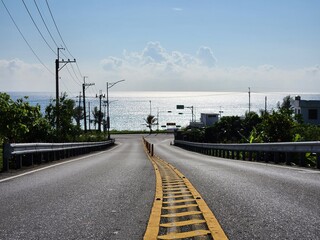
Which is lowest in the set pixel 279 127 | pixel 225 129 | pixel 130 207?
pixel 225 129

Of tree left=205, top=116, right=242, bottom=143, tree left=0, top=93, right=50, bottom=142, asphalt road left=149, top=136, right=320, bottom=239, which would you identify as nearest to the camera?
asphalt road left=149, top=136, right=320, bottom=239

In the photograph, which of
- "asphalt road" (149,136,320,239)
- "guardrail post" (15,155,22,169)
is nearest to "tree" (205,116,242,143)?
"guardrail post" (15,155,22,169)

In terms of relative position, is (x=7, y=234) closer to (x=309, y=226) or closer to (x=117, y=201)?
(x=117, y=201)

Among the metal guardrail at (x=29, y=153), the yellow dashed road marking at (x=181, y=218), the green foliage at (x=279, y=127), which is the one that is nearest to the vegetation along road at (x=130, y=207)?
the yellow dashed road marking at (x=181, y=218)

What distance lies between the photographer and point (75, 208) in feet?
21.6

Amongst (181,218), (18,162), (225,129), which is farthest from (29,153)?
(225,129)

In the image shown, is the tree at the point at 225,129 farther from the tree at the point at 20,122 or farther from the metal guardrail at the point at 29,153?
the metal guardrail at the point at 29,153

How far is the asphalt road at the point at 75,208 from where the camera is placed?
5.09m

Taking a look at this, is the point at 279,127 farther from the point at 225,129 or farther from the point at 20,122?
the point at 225,129

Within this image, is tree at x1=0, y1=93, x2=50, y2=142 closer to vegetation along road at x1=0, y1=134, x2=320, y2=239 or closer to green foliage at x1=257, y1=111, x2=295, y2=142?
green foliage at x1=257, y1=111, x2=295, y2=142

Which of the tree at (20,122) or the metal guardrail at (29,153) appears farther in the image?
the tree at (20,122)

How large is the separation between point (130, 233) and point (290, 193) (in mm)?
4046

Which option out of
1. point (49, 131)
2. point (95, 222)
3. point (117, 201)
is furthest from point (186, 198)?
point (49, 131)

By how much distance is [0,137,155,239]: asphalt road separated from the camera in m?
5.09
